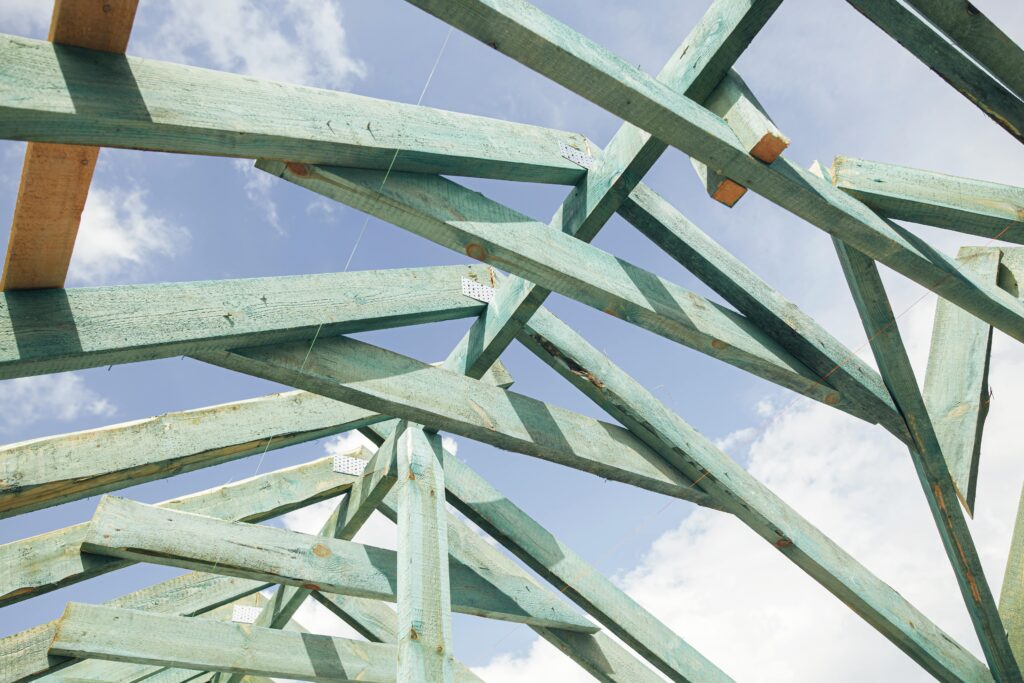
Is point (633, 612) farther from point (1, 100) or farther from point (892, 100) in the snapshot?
point (1, 100)

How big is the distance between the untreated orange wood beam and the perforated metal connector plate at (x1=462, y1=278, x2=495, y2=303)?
49.1 inches

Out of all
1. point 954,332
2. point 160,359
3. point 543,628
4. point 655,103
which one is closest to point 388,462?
point 543,628

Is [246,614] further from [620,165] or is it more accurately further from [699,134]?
[699,134]

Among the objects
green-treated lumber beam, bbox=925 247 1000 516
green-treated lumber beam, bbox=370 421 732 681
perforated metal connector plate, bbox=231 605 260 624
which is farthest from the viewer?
perforated metal connector plate, bbox=231 605 260 624

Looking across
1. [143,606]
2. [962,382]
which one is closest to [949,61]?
[962,382]

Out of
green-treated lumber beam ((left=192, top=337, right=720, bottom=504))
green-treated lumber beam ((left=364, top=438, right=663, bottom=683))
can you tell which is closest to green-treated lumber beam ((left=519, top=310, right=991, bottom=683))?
green-treated lumber beam ((left=192, top=337, right=720, bottom=504))

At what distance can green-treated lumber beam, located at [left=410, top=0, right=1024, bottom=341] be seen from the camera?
151 centimetres

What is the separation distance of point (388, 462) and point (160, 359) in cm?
148

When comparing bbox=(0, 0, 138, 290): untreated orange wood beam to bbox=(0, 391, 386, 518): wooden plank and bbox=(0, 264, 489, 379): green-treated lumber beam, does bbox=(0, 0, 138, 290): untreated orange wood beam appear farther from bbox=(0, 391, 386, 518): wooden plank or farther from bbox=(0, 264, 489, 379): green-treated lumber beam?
bbox=(0, 391, 386, 518): wooden plank

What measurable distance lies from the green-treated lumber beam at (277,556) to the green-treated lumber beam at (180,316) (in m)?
1.13

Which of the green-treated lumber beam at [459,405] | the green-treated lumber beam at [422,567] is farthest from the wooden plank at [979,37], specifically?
the green-treated lumber beam at [422,567]

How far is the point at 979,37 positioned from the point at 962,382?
1531 millimetres

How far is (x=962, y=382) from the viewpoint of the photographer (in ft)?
10.2

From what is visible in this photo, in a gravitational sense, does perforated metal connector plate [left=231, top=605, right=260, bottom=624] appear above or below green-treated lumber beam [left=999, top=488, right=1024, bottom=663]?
above
